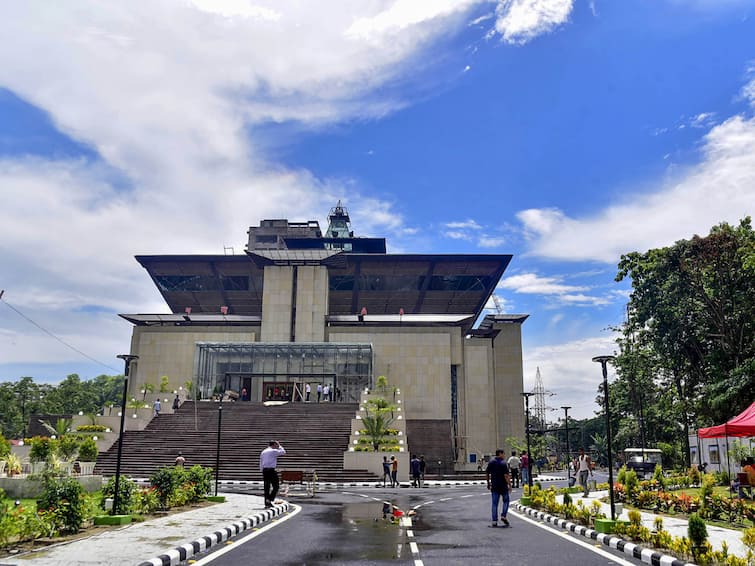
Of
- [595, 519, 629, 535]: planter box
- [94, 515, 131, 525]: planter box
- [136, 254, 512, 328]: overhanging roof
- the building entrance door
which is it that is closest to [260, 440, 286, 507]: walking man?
[94, 515, 131, 525]: planter box

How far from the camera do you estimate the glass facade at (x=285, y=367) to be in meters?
50.9

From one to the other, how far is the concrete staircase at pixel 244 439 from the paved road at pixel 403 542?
14.3 m

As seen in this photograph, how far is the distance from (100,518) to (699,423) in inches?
1385

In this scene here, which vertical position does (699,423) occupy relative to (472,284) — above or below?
below

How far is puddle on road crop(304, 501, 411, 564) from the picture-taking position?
9.66 meters

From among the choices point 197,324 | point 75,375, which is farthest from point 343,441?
point 75,375

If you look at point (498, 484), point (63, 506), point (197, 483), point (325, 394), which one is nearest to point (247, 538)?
point (63, 506)

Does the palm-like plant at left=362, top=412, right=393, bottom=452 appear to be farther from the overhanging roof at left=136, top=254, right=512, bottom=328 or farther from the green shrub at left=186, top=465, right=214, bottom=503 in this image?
the overhanging roof at left=136, top=254, right=512, bottom=328

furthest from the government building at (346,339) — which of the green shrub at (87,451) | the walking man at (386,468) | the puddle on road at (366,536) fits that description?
the puddle on road at (366,536)

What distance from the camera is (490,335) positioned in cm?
5828

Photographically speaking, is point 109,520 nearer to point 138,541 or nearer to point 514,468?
point 138,541

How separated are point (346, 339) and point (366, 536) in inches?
1660

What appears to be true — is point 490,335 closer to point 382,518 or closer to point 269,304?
point 269,304

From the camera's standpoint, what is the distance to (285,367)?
168 feet
